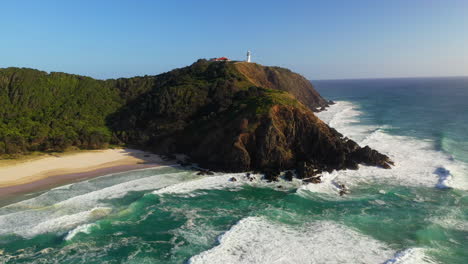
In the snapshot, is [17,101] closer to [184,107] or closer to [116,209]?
[184,107]

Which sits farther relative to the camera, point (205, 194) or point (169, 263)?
point (205, 194)

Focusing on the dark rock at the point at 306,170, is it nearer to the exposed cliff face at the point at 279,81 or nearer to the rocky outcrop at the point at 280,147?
the rocky outcrop at the point at 280,147

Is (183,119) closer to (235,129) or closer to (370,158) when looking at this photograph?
(235,129)

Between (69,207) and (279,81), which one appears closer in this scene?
(69,207)

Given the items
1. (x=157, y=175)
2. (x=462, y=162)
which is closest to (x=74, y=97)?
(x=157, y=175)

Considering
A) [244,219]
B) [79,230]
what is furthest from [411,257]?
[79,230]

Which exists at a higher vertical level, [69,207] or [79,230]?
[69,207]

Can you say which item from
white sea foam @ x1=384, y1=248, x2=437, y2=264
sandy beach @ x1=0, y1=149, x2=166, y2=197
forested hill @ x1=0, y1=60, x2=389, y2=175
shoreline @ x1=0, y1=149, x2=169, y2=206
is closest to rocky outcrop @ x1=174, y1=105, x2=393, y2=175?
forested hill @ x1=0, y1=60, x2=389, y2=175
